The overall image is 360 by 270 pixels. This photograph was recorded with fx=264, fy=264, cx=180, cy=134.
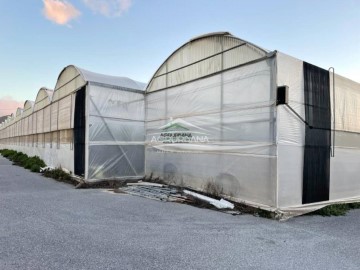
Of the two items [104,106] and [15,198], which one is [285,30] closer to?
[104,106]

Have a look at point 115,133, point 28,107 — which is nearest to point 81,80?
point 115,133

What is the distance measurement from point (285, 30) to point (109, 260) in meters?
7.37

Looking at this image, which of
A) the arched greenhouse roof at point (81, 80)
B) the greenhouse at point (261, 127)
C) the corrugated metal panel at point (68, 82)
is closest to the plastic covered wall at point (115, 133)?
the arched greenhouse roof at point (81, 80)

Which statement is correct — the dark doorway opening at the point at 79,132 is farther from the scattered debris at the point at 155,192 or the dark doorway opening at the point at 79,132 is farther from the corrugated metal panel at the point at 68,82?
the scattered debris at the point at 155,192

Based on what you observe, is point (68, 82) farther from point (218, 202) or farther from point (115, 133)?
point (218, 202)

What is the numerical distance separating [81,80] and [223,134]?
6.42m

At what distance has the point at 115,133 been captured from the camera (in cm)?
1014

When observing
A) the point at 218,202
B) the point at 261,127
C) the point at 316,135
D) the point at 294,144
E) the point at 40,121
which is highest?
the point at 40,121

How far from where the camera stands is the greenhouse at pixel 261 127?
5.86 meters

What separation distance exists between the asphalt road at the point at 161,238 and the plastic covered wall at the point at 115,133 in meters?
3.18

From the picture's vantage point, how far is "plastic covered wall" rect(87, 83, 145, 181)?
9609 millimetres

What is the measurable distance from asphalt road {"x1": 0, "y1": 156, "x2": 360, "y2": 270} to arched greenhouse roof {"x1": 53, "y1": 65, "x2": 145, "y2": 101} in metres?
5.31

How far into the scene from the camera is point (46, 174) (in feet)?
39.8

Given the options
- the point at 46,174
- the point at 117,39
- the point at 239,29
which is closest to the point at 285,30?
the point at 239,29
